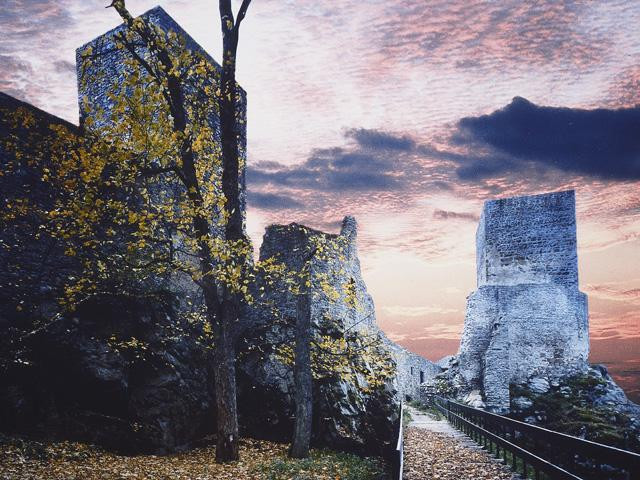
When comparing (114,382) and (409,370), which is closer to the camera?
(114,382)

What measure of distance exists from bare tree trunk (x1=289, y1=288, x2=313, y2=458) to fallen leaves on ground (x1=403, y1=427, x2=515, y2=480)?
2.69 meters

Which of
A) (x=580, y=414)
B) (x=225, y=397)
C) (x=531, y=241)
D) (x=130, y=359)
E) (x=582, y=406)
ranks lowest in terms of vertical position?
(x=580, y=414)

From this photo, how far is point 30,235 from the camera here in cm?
1150

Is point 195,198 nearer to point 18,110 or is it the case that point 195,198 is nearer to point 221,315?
point 221,315

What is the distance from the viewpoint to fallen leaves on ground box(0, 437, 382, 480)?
8188mm

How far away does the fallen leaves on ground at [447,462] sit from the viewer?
9141 millimetres

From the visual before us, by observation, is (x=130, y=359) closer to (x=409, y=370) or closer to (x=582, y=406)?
(x=582, y=406)

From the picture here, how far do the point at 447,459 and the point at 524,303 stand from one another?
18318 millimetres

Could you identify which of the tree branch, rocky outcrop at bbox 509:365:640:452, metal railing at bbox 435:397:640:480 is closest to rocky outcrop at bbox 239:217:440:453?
metal railing at bbox 435:397:640:480

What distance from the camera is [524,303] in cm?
2672

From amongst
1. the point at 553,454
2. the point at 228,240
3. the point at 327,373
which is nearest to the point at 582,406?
the point at 327,373

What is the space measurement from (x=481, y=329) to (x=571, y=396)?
19.0 ft

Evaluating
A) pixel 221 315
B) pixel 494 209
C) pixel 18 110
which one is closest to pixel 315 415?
pixel 221 315

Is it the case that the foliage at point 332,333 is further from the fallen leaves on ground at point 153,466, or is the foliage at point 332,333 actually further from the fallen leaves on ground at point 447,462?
the fallen leaves on ground at point 153,466
